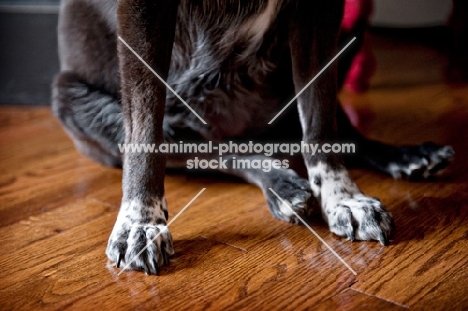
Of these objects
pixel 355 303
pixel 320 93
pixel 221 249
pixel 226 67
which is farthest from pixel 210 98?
pixel 355 303

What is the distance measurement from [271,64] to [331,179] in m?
0.36

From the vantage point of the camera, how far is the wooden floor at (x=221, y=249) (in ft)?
3.45

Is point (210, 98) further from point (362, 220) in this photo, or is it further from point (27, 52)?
point (27, 52)

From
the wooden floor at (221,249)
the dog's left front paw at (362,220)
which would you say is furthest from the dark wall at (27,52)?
the dog's left front paw at (362,220)

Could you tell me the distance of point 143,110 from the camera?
4.20ft

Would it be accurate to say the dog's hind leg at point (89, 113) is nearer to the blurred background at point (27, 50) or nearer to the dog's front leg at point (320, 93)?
the dog's front leg at point (320, 93)

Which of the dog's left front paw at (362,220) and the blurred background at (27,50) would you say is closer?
the dog's left front paw at (362,220)

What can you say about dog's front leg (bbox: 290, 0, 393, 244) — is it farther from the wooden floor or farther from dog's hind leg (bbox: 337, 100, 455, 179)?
dog's hind leg (bbox: 337, 100, 455, 179)

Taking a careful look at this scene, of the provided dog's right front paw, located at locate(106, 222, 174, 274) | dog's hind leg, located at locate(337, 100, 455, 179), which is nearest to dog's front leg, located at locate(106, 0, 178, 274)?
dog's right front paw, located at locate(106, 222, 174, 274)

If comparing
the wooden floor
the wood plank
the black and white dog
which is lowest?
the wooden floor

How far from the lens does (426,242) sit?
4.07ft

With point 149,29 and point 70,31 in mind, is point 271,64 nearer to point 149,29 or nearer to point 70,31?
point 149,29

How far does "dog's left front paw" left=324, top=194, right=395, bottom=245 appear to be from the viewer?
1.26 m

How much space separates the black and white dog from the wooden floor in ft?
0.18
